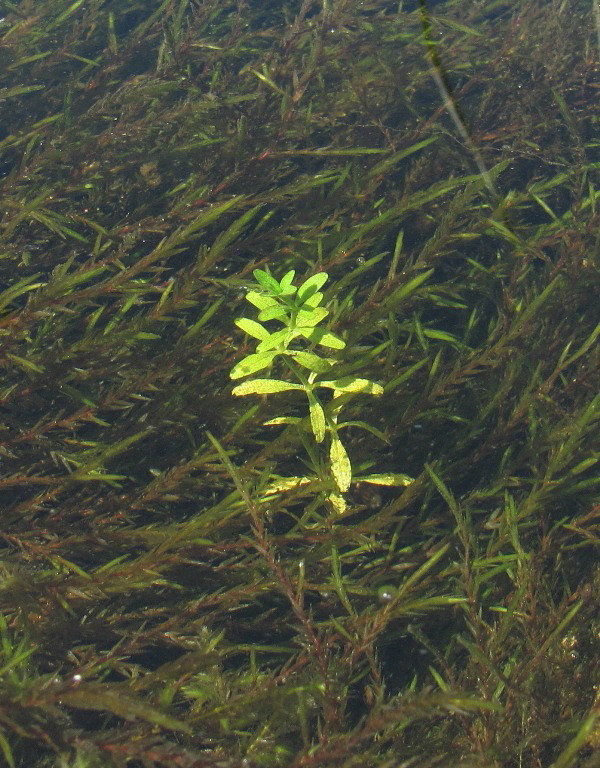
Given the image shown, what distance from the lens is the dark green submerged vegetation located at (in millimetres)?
1776

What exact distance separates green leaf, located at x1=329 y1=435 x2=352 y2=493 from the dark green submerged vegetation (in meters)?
0.14

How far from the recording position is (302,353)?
1.96 metres

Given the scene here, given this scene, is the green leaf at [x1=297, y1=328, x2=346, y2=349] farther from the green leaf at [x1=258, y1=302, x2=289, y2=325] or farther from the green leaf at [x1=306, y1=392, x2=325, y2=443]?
the green leaf at [x1=306, y1=392, x2=325, y2=443]

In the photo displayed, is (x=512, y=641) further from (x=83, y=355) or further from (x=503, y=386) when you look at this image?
(x=83, y=355)

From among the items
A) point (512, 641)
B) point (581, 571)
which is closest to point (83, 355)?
point (512, 641)

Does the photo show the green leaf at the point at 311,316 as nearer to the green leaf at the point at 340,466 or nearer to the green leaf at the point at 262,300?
the green leaf at the point at 262,300

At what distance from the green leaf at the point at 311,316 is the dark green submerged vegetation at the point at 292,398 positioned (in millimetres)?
367

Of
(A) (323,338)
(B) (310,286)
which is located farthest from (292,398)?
(B) (310,286)

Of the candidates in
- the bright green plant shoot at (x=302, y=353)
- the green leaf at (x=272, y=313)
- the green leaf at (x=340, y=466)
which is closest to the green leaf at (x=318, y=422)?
the bright green plant shoot at (x=302, y=353)

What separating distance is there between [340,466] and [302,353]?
40 cm

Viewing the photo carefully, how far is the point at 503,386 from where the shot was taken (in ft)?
7.97

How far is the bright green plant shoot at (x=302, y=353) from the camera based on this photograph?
193 cm

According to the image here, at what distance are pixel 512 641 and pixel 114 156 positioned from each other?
2.74 metres

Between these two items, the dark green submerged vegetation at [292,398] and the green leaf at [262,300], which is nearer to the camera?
the dark green submerged vegetation at [292,398]
